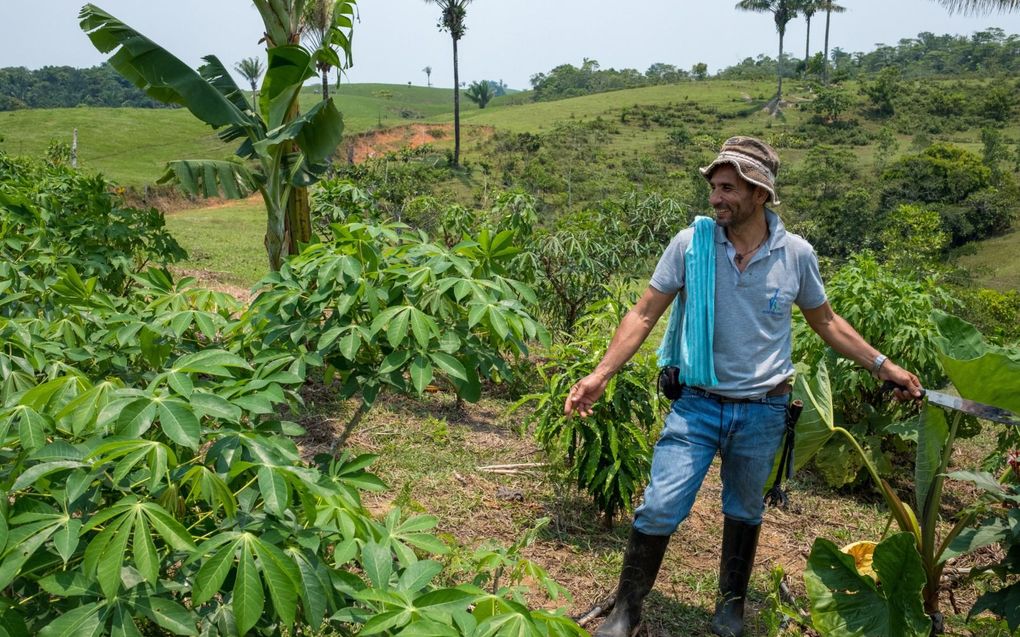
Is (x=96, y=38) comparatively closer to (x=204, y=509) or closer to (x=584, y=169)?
(x=204, y=509)

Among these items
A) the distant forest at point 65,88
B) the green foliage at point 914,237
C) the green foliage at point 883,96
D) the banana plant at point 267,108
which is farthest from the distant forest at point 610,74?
the banana plant at point 267,108

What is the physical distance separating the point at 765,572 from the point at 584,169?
26423 mm

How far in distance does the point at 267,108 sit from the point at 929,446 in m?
4.28

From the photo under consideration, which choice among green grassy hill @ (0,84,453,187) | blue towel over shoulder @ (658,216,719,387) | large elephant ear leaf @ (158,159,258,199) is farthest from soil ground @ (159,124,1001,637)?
green grassy hill @ (0,84,453,187)

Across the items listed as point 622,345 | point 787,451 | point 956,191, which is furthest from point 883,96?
point 622,345

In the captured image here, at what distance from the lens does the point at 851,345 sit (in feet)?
9.29

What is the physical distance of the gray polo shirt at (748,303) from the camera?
2688mm

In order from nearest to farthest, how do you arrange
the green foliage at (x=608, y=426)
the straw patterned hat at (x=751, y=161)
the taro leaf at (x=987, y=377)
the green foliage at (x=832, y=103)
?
the taro leaf at (x=987, y=377), the straw patterned hat at (x=751, y=161), the green foliage at (x=608, y=426), the green foliage at (x=832, y=103)

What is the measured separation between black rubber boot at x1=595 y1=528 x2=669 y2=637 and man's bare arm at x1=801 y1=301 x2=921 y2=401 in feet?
2.87

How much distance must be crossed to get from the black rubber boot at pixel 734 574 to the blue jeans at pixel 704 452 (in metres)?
0.09

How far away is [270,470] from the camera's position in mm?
1665

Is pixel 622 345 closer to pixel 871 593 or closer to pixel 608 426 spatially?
pixel 608 426

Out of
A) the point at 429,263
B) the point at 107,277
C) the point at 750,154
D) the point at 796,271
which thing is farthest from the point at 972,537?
the point at 107,277

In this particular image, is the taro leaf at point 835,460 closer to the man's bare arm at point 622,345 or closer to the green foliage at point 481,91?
the man's bare arm at point 622,345
